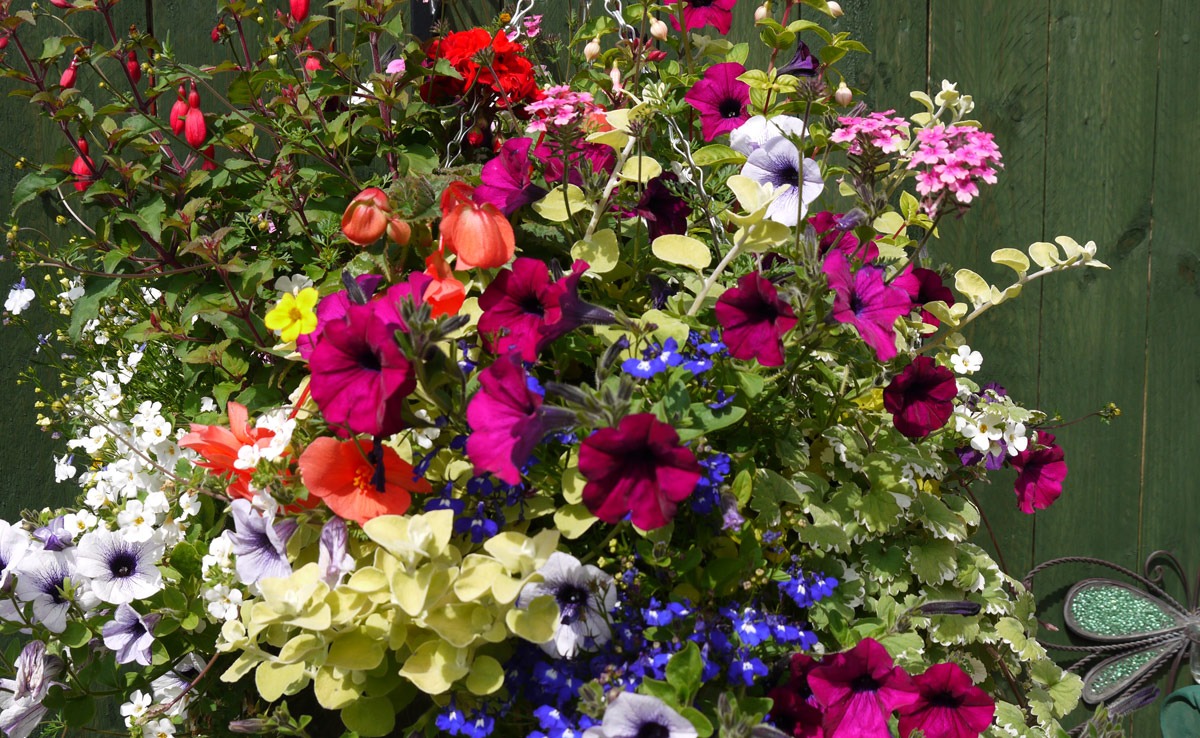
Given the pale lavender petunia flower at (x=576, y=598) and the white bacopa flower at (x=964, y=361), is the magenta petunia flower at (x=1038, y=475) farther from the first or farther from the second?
the pale lavender petunia flower at (x=576, y=598)

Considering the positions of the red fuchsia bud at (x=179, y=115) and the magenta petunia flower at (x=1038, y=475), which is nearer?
the red fuchsia bud at (x=179, y=115)

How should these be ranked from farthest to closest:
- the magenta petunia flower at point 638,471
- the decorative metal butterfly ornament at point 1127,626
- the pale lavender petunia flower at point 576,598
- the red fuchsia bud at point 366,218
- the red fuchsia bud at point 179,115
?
the decorative metal butterfly ornament at point 1127,626
the red fuchsia bud at point 179,115
the red fuchsia bud at point 366,218
the pale lavender petunia flower at point 576,598
the magenta petunia flower at point 638,471

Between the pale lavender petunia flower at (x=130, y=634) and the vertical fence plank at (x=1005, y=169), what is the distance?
162 centimetres

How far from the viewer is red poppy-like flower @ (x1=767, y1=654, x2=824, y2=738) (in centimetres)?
122

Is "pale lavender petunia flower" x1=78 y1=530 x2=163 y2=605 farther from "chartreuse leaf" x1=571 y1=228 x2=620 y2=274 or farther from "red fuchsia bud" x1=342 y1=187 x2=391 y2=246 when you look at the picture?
"chartreuse leaf" x1=571 y1=228 x2=620 y2=274

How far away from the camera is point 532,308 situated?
1193 mm

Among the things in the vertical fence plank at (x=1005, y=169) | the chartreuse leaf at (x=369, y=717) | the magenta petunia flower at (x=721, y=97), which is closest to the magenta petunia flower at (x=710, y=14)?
the magenta petunia flower at (x=721, y=97)

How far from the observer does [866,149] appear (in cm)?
124

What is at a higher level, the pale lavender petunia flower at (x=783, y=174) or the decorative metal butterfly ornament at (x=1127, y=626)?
the pale lavender petunia flower at (x=783, y=174)

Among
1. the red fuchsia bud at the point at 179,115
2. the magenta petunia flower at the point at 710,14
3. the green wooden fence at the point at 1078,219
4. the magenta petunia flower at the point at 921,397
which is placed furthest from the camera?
the green wooden fence at the point at 1078,219

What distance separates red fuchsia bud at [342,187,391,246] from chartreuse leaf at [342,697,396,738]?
0.57 meters

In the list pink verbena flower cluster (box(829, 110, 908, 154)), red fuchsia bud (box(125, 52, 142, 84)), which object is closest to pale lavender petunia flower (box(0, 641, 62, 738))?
red fuchsia bud (box(125, 52, 142, 84))

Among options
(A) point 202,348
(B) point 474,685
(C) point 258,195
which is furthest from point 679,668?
(C) point 258,195

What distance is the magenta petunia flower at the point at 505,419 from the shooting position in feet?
3.32
